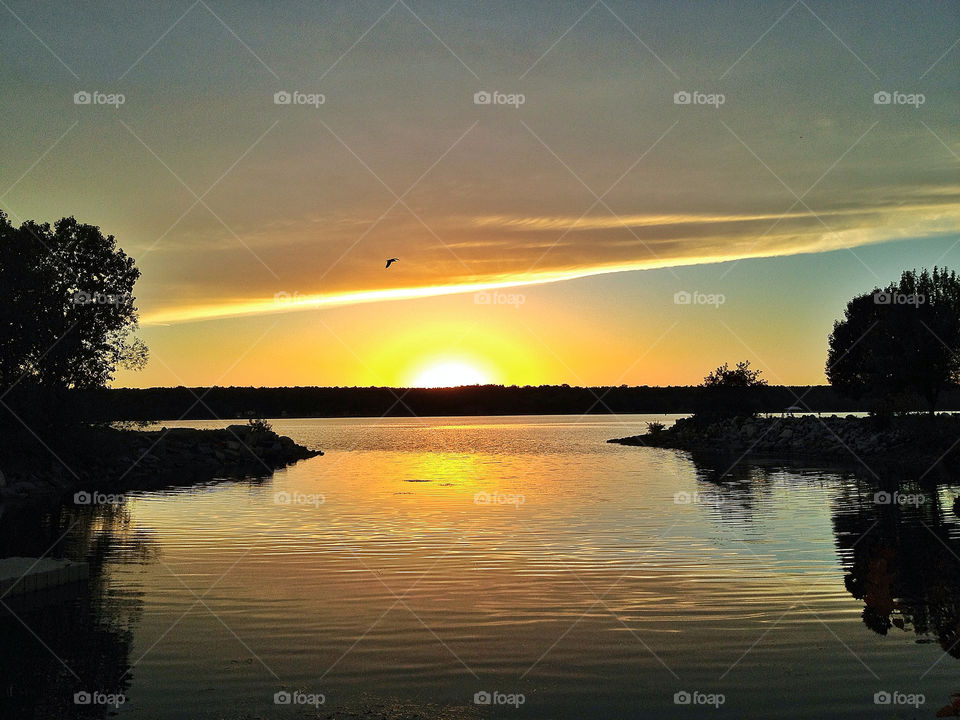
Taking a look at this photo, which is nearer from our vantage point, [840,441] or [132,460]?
[132,460]

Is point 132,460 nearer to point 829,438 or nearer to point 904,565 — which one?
point 829,438

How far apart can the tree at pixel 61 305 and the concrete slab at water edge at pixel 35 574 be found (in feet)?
97.1

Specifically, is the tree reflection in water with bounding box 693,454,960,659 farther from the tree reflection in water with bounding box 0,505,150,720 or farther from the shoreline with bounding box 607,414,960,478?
the tree reflection in water with bounding box 0,505,150,720

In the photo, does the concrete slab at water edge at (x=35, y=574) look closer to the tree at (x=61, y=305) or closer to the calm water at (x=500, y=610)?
the calm water at (x=500, y=610)

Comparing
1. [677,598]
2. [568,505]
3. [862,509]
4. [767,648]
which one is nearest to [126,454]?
[568,505]

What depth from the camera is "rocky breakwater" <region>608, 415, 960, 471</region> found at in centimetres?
5109

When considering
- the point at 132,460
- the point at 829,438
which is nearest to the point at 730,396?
the point at 829,438

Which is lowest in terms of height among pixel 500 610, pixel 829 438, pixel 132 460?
pixel 500 610

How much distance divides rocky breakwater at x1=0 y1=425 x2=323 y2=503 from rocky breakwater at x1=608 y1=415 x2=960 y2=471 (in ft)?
114

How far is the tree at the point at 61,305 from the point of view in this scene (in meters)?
47.0

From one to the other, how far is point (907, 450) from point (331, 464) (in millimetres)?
36305

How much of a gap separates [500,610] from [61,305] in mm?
45885

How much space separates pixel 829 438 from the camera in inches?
2502

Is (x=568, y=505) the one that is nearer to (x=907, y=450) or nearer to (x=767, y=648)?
(x=767, y=648)
